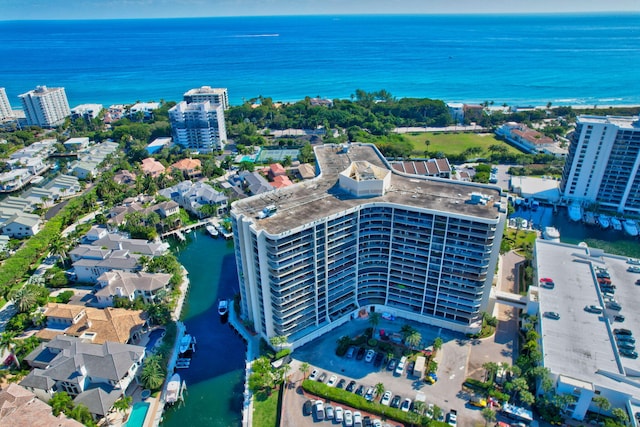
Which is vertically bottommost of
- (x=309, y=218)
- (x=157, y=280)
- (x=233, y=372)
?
(x=233, y=372)

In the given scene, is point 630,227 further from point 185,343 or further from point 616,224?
point 185,343

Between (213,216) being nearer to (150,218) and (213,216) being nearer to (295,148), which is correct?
(150,218)

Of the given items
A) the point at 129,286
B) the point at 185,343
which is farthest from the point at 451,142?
the point at 185,343

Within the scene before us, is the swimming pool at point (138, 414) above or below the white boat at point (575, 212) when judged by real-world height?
below

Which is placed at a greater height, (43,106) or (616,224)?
(43,106)

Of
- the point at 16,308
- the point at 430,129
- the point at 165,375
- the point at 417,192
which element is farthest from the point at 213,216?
the point at 430,129

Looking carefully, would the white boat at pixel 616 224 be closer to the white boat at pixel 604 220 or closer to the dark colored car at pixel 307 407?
the white boat at pixel 604 220

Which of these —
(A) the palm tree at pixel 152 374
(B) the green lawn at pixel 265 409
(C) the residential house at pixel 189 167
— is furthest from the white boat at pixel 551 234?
(C) the residential house at pixel 189 167
